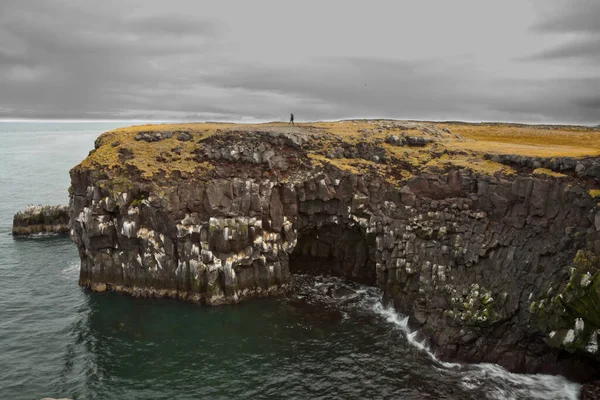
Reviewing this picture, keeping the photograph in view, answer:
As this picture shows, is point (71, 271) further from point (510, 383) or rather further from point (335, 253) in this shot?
point (510, 383)

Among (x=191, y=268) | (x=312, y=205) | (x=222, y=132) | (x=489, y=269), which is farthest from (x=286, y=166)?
(x=489, y=269)

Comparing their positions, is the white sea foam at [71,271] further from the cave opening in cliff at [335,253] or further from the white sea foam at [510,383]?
the white sea foam at [510,383]

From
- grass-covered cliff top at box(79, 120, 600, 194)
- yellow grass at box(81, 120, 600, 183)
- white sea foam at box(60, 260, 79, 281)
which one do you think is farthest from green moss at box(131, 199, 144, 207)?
white sea foam at box(60, 260, 79, 281)

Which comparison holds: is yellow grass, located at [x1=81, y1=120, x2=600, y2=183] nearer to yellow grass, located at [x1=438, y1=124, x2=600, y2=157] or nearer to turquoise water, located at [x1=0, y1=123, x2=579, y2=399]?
yellow grass, located at [x1=438, y1=124, x2=600, y2=157]

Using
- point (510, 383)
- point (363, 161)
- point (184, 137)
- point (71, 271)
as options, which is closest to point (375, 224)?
point (363, 161)

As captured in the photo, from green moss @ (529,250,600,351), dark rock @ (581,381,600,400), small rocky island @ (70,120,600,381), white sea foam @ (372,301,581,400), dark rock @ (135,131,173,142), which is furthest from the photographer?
dark rock @ (135,131,173,142)

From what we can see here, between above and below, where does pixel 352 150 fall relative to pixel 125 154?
above
